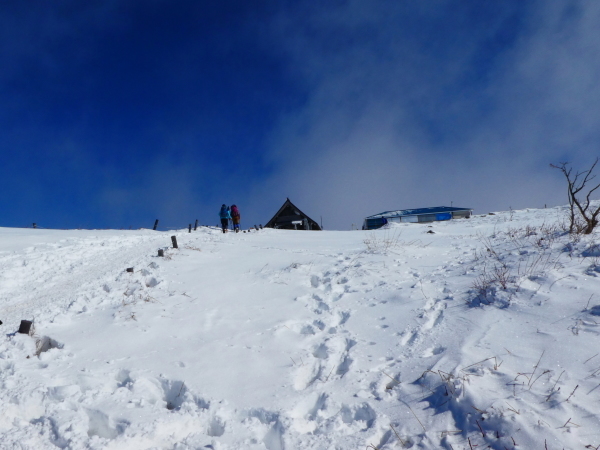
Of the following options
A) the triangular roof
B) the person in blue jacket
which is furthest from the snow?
the triangular roof

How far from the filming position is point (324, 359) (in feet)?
12.6

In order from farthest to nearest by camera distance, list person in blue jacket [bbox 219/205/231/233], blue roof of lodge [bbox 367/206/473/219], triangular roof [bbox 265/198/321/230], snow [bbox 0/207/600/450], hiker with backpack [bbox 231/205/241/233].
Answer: blue roof of lodge [bbox 367/206/473/219], triangular roof [bbox 265/198/321/230], hiker with backpack [bbox 231/205/241/233], person in blue jacket [bbox 219/205/231/233], snow [bbox 0/207/600/450]

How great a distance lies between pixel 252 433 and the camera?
2.78m

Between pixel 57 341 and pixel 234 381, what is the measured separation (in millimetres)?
2585

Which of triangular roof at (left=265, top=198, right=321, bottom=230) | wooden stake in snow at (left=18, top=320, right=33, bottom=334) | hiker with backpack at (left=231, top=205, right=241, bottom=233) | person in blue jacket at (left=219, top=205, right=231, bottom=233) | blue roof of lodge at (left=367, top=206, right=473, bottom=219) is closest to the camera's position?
wooden stake in snow at (left=18, top=320, right=33, bottom=334)

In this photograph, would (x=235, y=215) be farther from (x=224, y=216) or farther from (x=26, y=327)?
(x=26, y=327)

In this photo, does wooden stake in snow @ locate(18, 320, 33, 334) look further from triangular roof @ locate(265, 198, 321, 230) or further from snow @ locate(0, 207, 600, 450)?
triangular roof @ locate(265, 198, 321, 230)

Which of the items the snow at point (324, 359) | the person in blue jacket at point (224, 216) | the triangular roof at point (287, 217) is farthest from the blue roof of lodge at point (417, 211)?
the snow at point (324, 359)

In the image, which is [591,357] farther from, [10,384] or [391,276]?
[10,384]

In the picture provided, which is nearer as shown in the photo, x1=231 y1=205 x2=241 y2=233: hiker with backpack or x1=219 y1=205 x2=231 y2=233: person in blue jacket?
x1=219 y1=205 x2=231 y2=233: person in blue jacket

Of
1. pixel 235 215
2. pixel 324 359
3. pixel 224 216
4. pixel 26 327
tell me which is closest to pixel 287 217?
pixel 235 215

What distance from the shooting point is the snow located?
265cm

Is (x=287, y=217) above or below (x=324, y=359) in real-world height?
above

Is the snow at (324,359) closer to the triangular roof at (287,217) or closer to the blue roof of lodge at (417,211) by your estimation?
the triangular roof at (287,217)
